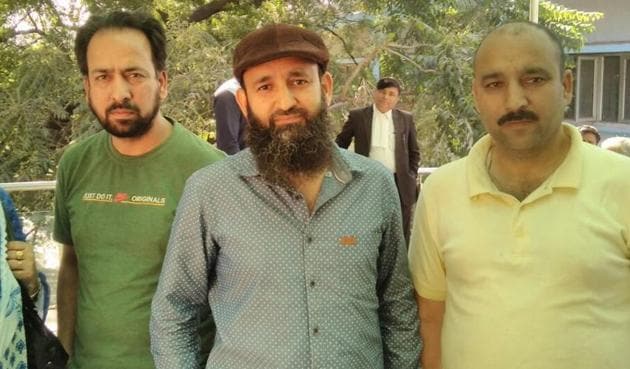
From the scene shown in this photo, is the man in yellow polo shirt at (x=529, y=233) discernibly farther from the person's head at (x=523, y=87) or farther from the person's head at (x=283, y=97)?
the person's head at (x=283, y=97)

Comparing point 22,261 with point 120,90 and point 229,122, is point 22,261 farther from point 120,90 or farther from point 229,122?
point 229,122

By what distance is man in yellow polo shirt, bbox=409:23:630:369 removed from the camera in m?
1.75

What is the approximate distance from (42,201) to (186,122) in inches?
199

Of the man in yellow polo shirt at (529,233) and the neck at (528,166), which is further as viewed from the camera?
the neck at (528,166)

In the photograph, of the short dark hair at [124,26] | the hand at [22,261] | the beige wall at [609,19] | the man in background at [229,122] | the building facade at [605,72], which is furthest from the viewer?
the building facade at [605,72]

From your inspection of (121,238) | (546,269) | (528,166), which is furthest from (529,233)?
(121,238)

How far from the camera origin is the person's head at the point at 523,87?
6.02ft

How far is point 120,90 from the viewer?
83.2 inches

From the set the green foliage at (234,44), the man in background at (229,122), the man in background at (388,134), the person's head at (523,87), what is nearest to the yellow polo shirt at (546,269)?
the person's head at (523,87)

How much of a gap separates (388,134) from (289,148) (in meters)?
4.90

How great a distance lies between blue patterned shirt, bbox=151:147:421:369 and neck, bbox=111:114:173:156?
34 cm

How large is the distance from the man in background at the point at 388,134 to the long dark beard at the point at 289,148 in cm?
471

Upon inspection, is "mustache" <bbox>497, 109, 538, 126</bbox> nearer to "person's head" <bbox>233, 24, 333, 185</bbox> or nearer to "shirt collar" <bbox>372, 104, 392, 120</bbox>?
"person's head" <bbox>233, 24, 333, 185</bbox>

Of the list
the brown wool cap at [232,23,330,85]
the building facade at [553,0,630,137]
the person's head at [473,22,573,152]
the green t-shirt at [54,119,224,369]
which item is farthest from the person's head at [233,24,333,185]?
the building facade at [553,0,630,137]
